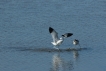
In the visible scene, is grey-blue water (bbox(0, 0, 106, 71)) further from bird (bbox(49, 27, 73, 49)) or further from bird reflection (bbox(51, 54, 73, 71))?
bird (bbox(49, 27, 73, 49))

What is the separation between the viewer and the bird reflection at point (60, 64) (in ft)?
53.8

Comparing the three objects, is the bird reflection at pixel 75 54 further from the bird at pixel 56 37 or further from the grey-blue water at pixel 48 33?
the bird at pixel 56 37

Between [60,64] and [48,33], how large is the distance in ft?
13.4

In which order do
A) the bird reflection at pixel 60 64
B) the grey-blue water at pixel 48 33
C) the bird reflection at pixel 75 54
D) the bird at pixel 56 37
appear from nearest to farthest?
the bird reflection at pixel 60 64 → the grey-blue water at pixel 48 33 → the bird reflection at pixel 75 54 → the bird at pixel 56 37

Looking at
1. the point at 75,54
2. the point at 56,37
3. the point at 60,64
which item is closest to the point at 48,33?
the point at 56,37

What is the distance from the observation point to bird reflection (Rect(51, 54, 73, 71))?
53.8 feet

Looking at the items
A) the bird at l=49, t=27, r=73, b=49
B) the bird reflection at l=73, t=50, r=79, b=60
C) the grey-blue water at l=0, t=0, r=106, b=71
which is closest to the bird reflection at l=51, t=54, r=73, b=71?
the grey-blue water at l=0, t=0, r=106, b=71

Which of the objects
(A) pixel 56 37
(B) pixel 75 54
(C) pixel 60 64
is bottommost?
(B) pixel 75 54

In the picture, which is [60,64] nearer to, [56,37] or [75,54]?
[75,54]

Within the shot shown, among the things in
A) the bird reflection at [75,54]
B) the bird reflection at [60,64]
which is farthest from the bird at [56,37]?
the bird reflection at [60,64]

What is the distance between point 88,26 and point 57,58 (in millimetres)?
4632

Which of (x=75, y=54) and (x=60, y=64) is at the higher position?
(x=60, y=64)

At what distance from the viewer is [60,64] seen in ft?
55.7

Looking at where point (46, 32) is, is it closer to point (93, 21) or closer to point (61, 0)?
point (93, 21)
